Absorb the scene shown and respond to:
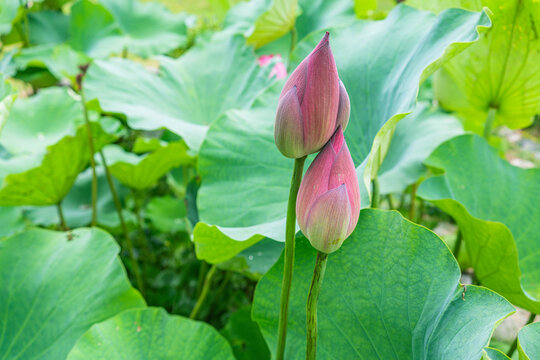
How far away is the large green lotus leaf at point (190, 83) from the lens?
3.81 feet

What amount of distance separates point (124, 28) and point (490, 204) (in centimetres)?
187

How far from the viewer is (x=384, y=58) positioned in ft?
2.75

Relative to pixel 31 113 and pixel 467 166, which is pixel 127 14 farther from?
pixel 467 166

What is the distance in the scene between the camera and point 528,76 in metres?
0.88

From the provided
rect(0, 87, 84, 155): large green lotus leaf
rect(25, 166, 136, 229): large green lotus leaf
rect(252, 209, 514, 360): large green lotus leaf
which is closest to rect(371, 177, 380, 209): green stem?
rect(252, 209, 514, 360): large green lotus leaf

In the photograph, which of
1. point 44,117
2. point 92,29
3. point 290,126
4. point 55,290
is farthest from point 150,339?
point 92,29

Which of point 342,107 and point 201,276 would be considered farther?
point 201,276

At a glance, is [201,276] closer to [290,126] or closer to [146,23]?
[290,126]

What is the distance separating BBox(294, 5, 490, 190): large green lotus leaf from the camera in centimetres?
70

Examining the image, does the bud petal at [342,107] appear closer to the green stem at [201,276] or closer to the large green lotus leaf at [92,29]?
the green stem at [201,276]

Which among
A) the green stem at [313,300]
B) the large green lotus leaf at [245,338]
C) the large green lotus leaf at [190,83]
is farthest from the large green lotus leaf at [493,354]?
the large green lotus leaf at [190,83]

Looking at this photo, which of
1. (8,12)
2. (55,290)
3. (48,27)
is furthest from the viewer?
(48,27)

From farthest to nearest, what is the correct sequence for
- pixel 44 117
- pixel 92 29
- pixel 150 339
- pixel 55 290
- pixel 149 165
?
1. pixel 92 29
2. pixel 44 117
3. pixel 149 165
4. pixel 55 290
5. pixel 150 339

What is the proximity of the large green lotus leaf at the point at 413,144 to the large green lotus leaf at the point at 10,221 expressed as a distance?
87 centimetres
